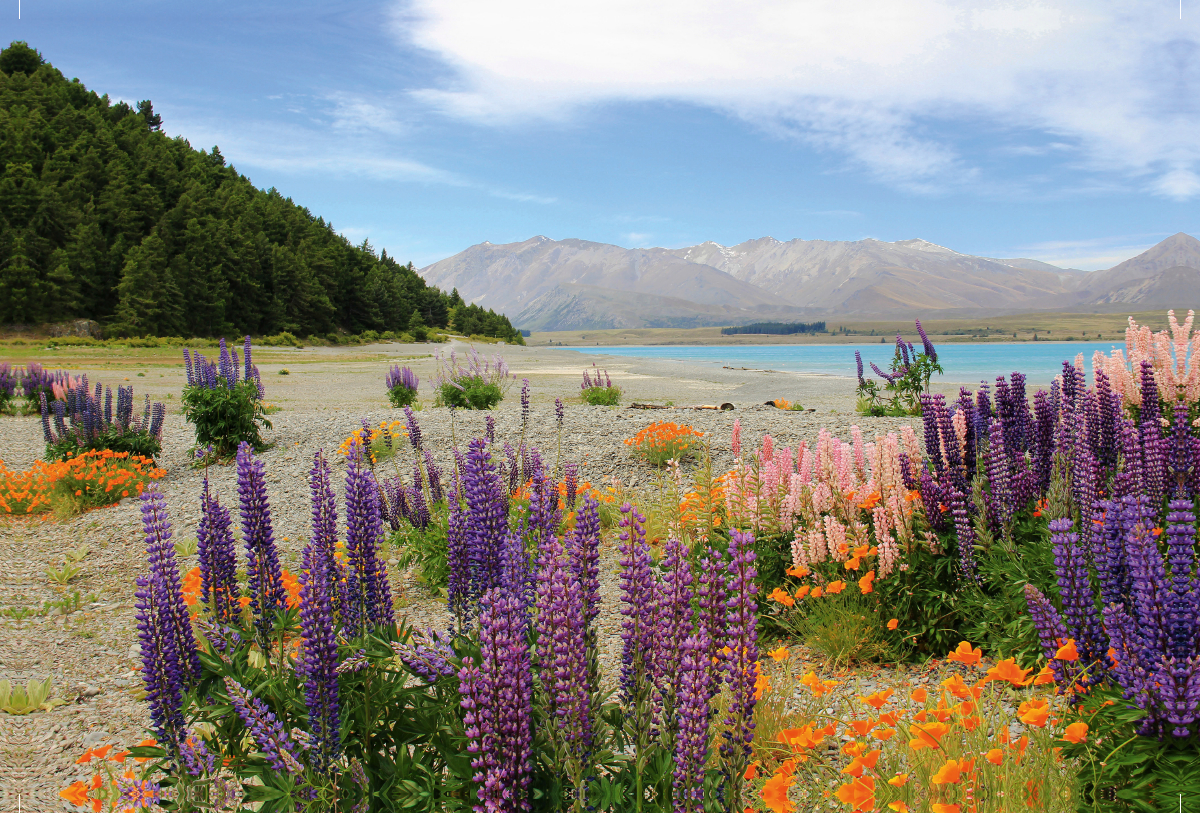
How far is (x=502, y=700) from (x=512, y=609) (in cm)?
23

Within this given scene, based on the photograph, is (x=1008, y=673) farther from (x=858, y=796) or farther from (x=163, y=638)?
(x=163, y=638)

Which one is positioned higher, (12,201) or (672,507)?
(12,201)

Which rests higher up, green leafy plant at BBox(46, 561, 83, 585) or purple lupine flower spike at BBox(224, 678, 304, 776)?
purple lupine flower spike at BBox(224, 678, 304, 776)

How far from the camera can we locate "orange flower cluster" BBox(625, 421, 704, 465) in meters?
9.83

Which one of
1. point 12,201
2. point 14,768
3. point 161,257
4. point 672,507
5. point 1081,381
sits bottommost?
point 14,768

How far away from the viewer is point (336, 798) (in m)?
2.05

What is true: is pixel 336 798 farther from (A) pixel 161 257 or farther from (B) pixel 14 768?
(A) pixel 161 257

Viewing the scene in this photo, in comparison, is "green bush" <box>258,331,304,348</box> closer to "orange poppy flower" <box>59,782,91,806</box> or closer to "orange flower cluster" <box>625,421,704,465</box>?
"orange flower cluster" <box>625,421,704,465</box>

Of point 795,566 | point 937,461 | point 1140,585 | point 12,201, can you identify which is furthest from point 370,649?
point 12,201

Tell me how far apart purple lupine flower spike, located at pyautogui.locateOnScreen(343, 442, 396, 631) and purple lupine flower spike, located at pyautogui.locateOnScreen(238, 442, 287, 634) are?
Answer: 0.33 m

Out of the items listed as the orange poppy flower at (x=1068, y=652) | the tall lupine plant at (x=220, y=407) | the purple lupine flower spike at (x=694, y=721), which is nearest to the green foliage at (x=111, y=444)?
the tall lupine plant at (x=220, y=407)

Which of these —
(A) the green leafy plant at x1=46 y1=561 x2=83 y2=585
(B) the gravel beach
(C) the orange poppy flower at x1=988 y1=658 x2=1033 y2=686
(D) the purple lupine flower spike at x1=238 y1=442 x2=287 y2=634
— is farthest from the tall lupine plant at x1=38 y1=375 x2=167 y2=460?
(C) the orange poppy flower at x1=988 y1=658 x2=1033 y2=686

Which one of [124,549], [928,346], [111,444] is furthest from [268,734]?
[928,346]

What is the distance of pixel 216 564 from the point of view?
9.05 ft
